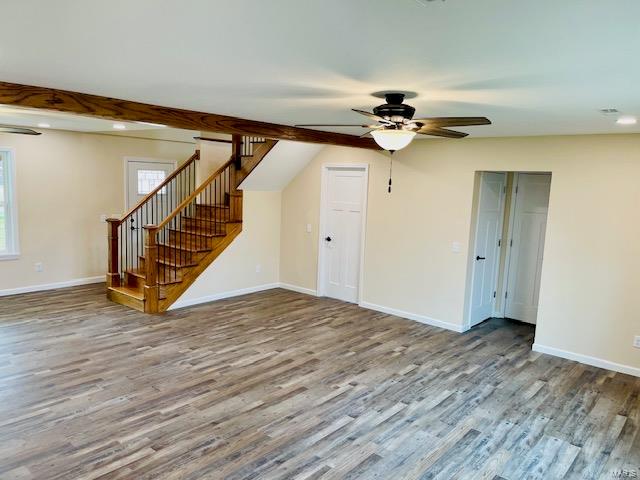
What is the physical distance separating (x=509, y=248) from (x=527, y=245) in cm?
24

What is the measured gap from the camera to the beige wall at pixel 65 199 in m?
6.59

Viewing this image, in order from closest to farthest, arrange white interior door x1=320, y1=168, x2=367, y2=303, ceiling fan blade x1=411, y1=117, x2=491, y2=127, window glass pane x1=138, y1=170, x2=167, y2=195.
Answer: ceiling fan blade x1=411, y1=117, x2=491, y2=127
white interior door x1=320, y1=168, x2=367, y2=303
window glass pane x1=138, y1=170, x2=167, y2=195

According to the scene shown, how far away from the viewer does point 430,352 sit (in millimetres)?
4977

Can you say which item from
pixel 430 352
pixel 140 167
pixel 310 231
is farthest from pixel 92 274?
pixel 430 352

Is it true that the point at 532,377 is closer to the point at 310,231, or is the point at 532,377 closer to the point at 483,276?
the point at 483,276

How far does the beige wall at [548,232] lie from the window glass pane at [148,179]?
9.81ft

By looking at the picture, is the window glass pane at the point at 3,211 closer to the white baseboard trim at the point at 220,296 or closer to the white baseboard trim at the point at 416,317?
the white baseboard trim at the point at 220,296

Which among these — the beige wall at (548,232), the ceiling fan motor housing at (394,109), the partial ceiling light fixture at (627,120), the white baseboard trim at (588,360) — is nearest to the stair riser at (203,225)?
the beige wall at (548,232)

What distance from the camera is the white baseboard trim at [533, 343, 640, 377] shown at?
4.57m

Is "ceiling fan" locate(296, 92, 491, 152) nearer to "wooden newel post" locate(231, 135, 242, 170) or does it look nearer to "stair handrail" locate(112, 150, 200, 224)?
"wooden newel post" locate(231, 135, 242, 170)

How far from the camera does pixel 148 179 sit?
26.0ft

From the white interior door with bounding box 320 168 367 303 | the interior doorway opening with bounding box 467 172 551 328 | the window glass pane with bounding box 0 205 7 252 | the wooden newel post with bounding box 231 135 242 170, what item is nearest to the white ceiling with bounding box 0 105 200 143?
the wooden newel post with bounding box 231 135 242 170

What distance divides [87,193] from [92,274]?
1358 millimetres

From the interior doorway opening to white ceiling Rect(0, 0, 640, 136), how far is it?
8.88ft
